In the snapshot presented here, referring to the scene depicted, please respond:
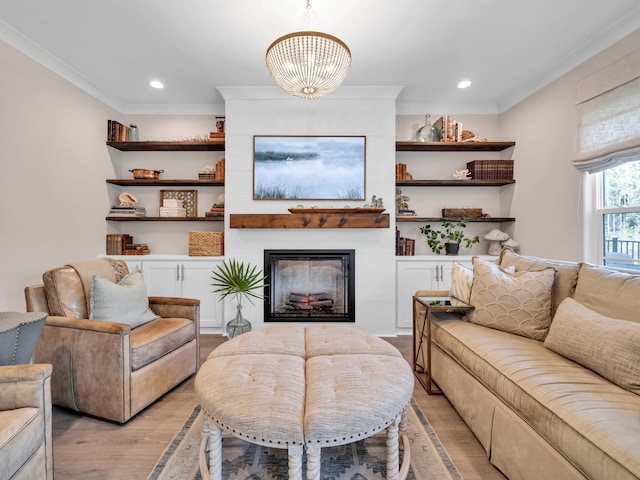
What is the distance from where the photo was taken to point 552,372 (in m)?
1.37

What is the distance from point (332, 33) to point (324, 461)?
9.53 ft

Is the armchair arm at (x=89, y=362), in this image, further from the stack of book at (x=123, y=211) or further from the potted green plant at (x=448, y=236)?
the potted green plant at (x=448, y=236)

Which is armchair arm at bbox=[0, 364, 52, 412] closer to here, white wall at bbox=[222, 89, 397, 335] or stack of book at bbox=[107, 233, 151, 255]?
white wall at bbox=[222, 89, 397, 335]

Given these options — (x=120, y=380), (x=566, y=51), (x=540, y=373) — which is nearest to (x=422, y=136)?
(x=566, y=51)

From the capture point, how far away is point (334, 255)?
11.2 ft

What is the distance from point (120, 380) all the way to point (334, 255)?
222 centimetres

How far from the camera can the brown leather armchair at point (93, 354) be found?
5.79ft

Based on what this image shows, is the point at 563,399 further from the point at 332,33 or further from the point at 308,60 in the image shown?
the point at 332,33

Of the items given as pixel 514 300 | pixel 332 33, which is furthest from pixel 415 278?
pixel 332 33

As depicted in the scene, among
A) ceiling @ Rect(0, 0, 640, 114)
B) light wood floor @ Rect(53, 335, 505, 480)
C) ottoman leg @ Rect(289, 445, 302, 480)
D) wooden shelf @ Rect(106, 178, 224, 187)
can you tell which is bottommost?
light wood floor @ Rect(53, 335, 505, 480)

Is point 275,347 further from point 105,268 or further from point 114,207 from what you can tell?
point 114,207

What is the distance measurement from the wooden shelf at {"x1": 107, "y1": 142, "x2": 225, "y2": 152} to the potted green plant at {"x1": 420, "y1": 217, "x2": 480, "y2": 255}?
8.91ft

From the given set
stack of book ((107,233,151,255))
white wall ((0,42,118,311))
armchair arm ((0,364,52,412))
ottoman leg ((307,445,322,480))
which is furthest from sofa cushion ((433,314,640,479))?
stack of book ((107,233,151,255))

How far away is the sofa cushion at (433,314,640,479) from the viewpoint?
96cm
